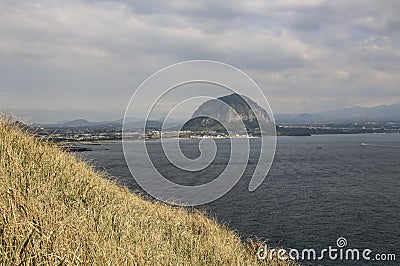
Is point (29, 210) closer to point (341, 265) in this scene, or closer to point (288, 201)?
point (341, 265)

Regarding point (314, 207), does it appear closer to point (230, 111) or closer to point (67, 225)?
point (230, 111)

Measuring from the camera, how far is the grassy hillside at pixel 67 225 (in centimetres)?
503

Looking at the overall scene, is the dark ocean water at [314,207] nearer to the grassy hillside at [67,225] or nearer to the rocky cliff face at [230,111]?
the grassy hillside at [67,225]

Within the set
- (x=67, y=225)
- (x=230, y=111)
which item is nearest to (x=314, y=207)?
(x=230, y=111)

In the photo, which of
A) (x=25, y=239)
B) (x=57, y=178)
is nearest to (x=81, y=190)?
(x=57, y=178)

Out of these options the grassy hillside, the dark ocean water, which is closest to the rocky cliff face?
the grassy hillside

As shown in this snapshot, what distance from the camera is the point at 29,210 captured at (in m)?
5.83

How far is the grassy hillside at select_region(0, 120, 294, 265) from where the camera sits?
198 inches

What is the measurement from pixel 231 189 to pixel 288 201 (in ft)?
28.4

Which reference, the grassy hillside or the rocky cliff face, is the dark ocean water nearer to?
the grassy hillside

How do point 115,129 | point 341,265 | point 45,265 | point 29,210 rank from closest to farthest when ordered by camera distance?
point 45,265, point 29,210, point 341,265, point 115,129

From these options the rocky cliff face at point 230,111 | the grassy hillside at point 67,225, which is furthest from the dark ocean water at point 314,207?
the rocky cliff face at point 230,111

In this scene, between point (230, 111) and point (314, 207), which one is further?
point (314, 207)

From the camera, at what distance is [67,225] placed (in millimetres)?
5859
